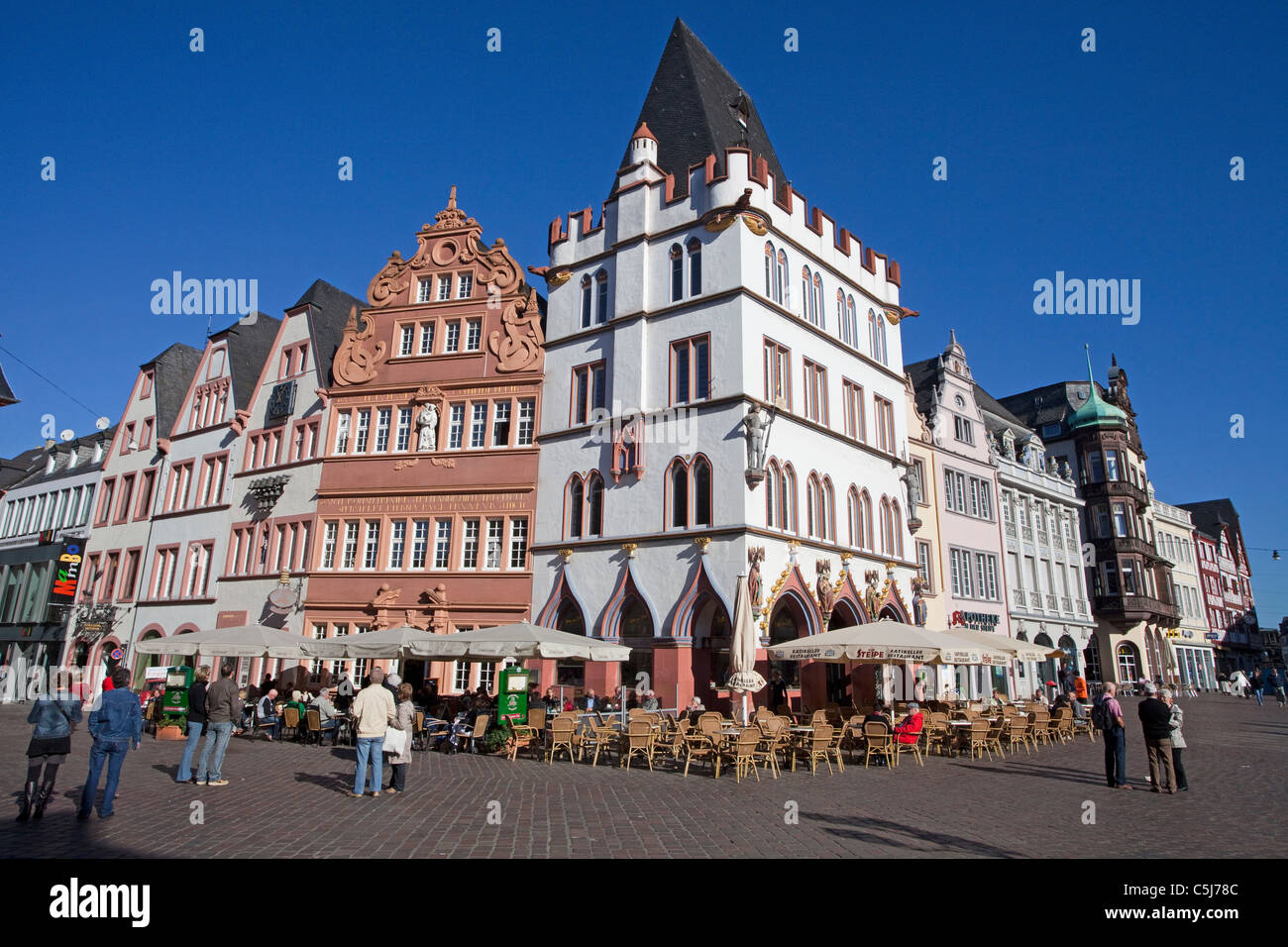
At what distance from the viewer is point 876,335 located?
32.3 m

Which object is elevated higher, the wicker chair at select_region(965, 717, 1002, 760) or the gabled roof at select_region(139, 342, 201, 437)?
the gabled roof at select_region(139, 342, 201, 437)

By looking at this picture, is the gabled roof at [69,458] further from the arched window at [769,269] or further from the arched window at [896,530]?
the arched window at [896,530]

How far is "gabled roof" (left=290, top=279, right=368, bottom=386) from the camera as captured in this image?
3431 centimetres

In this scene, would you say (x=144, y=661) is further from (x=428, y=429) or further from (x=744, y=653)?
(x=744, y=653)

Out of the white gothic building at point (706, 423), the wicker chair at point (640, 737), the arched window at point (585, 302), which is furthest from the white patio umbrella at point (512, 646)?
the arched window at point (585, 302)

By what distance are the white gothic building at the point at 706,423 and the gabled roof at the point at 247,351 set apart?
16.3 metres

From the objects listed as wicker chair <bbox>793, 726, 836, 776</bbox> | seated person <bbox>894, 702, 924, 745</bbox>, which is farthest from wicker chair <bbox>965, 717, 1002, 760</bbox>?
wicker chair <bbox>793, 726, 836, 776</bbox>

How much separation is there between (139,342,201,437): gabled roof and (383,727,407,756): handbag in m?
34.8

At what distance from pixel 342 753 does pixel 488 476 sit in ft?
40.7

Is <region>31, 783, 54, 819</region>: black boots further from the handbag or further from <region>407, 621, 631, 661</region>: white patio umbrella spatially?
<region>407, 621, 631, 661</region>: white patio umbrella

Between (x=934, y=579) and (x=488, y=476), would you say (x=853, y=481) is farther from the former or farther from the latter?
(x=488, y=476)

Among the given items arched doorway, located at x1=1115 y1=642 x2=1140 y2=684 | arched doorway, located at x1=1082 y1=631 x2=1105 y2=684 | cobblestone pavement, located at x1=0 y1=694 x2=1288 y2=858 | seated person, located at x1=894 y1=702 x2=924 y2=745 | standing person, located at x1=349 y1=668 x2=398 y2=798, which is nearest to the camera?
cobblestone pavement, located at x1=0 y1=694 x2=1288 y2=858

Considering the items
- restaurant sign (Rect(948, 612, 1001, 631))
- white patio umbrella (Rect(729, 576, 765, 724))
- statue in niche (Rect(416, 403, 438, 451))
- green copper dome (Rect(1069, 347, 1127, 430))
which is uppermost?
green copper dome (Rect(1069, 347, 1127, 430))

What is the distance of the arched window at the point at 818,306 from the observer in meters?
29.1
